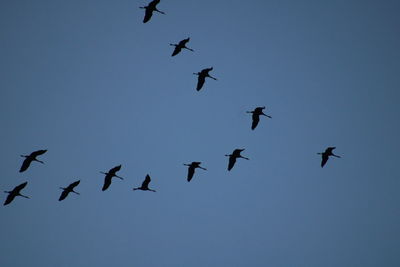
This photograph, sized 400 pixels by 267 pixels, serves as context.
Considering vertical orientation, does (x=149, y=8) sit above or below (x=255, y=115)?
above

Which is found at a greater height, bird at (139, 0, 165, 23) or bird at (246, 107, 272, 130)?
bird at (139, 0, 165, 23)

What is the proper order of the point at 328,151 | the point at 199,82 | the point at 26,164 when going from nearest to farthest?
the point at 26,164, the point at 199,82, the point at 328,151

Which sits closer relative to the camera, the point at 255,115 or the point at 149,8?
the point at 149,8

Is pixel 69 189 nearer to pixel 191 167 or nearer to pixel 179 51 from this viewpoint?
pixel 191 167

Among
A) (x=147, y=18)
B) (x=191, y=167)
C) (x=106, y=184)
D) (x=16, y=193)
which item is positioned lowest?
(x=16, y=193)

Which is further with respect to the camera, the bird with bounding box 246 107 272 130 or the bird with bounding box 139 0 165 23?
the bird with bounding box 246 107 272 130

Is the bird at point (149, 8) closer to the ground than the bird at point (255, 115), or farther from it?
farther from it

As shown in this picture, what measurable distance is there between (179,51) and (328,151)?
15.6 metres

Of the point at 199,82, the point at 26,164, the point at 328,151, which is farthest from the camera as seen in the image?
the point at 328,151

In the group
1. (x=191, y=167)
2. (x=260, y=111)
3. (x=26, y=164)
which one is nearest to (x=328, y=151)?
(x=260, y=111)

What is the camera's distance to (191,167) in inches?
1591

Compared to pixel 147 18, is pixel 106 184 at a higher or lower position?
lower

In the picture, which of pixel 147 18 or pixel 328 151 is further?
pixel 328 151

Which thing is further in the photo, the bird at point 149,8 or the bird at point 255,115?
the bird at point 255,115
